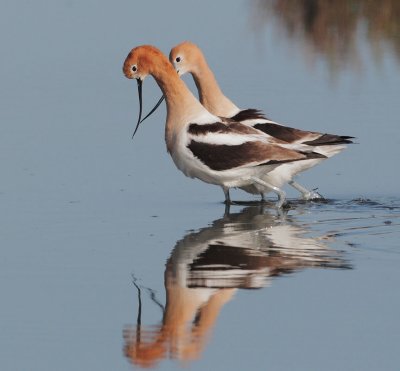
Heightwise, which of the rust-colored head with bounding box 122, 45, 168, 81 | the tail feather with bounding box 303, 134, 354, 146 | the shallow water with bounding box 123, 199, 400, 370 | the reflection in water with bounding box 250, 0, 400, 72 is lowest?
the shallow water with bounding box 123, 199, 400, 370

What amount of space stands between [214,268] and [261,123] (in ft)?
9.26

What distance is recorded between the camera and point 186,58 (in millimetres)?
12008

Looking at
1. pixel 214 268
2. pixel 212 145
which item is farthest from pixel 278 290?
pixel 212 145

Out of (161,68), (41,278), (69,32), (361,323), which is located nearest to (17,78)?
(69,32)

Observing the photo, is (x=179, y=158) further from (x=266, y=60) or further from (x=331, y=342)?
(x=266, y=60)

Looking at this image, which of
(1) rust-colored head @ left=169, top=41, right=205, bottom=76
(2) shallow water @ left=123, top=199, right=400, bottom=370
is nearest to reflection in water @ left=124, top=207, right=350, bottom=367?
(2) shallow water @ left=123, top=199, right=400, bottom=370

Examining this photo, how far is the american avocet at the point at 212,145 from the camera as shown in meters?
10.3

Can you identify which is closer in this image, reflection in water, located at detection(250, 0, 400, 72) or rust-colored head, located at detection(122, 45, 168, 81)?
rust-colored head, located at detection(122, 45, 168, 81)

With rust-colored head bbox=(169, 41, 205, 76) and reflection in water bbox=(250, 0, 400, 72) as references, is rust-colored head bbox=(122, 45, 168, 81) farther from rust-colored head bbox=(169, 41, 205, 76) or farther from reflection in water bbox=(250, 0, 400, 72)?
reflection in water bbox=(250, 0, 400, 72)

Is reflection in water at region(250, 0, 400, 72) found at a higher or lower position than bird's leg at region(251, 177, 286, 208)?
Result: higher

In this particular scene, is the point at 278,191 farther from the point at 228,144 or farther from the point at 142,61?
the point at 142,61

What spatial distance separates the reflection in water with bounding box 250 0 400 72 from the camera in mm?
15885

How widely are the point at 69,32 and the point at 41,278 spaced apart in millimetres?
8781

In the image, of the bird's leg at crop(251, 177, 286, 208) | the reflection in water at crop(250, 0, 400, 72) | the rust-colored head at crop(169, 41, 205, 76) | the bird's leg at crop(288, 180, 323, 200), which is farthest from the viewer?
the reflection in water at crop(250, 0, 400, 72)
